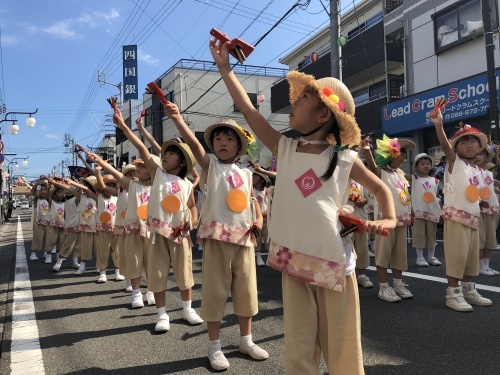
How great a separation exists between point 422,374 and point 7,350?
3.48 m

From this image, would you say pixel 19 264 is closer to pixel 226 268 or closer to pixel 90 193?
pixel 90 193

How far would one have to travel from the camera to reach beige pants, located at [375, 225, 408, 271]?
487 cm

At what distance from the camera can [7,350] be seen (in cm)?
364

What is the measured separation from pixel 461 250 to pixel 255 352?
250 cm

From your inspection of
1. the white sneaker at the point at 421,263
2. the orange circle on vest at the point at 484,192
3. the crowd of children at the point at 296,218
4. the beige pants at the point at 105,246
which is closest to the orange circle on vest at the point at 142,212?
the crowd of children at the point at 296,218

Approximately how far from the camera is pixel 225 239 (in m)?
3.27

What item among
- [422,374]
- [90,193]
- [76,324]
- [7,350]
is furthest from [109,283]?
[422,374]

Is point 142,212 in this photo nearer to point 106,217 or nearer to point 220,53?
point 106,217

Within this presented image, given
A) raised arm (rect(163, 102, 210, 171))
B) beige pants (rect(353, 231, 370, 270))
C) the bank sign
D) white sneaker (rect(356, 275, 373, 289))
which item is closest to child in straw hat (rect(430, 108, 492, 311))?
white sneaker (rect(356, 275, 373, 289))

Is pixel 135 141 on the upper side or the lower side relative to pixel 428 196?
upper

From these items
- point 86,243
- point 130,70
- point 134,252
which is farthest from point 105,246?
point 130,70

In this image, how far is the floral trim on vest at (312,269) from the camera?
78.4 inches

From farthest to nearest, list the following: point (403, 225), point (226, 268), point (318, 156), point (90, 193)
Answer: point (90, 193)
point (403, 225)
point (226, 268)
point (318, 156)

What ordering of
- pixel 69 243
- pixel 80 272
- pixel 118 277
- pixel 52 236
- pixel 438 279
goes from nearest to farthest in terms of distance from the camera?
pixel 438 279, pixel 118 277, pixel 80 272, pixel 69 243, pixel 52 236
